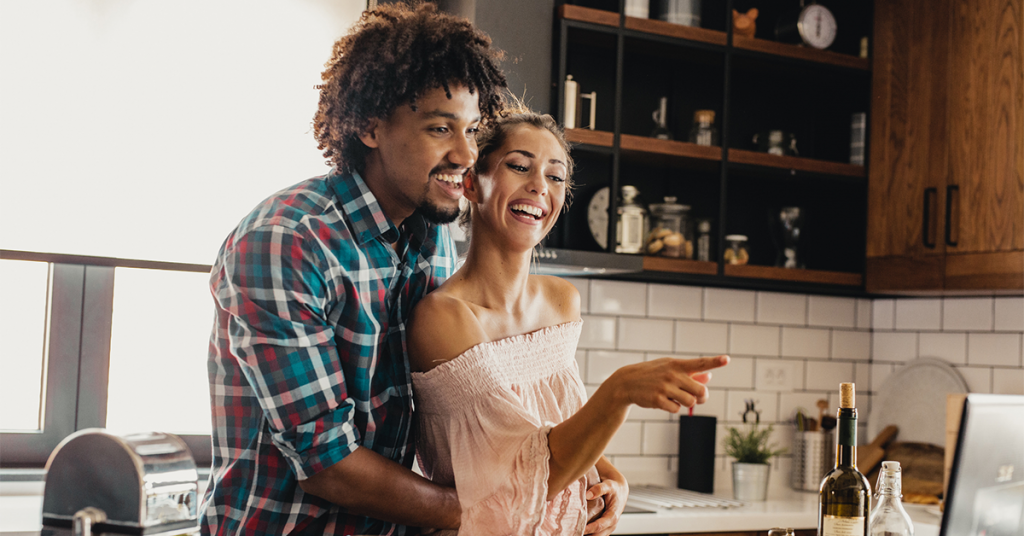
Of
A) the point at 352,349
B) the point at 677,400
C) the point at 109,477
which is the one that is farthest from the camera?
the point at 352,349

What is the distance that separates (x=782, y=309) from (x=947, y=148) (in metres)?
0.81

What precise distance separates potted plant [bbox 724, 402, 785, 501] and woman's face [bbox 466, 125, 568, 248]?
68.9 inches

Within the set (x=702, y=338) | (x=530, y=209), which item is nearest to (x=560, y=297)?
(x=530, y=209)

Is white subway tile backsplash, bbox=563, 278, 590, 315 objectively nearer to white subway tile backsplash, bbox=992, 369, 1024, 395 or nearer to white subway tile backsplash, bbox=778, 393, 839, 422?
white subway tile backsplash, bbox=778, 393, 839, 422

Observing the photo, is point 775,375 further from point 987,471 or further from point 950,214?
point 987,471

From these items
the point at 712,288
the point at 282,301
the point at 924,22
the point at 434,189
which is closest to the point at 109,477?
the point at 282,301

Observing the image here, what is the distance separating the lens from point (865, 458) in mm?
3227

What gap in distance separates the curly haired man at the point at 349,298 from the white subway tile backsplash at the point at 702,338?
180 cm

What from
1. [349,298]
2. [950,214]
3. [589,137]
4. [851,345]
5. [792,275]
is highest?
[589,137]

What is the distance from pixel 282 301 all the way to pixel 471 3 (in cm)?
148

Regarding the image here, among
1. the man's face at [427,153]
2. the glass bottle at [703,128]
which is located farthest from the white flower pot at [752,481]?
the man's face at [427,153]

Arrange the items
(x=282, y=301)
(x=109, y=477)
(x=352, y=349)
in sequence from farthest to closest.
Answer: (x=352, y=349)
(x=282, y=301)
(x=109, y=477)

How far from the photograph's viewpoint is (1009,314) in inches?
122

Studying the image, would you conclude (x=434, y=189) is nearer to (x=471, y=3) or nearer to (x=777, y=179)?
(x=471, y=3)
